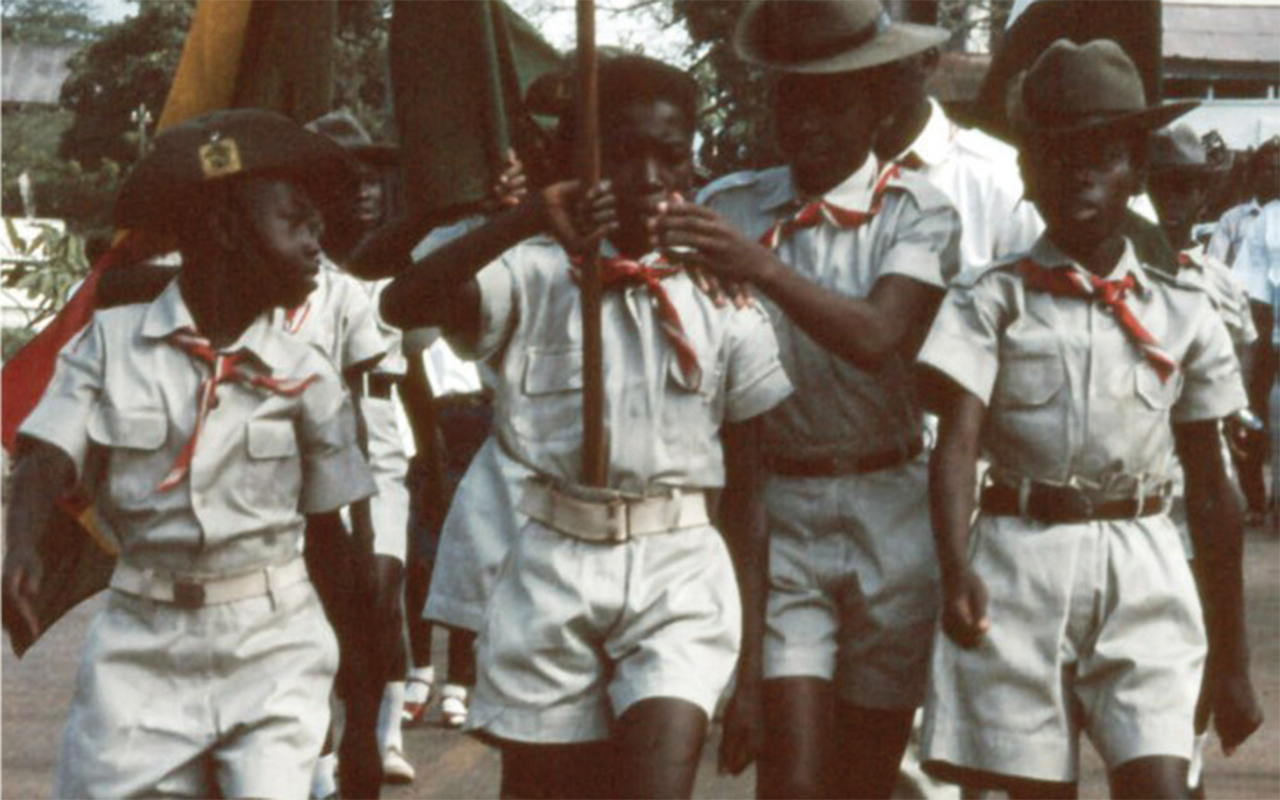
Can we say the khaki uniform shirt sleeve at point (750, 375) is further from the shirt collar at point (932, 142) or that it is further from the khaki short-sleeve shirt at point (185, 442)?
the shirt collar at point (932, 142)

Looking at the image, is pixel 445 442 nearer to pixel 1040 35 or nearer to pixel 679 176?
pixel 1040 35

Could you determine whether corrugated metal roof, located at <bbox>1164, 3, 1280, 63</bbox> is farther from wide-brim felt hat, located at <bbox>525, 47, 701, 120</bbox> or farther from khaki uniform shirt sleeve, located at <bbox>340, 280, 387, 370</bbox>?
wide-brim felt hat, located at <bbox>525, 47, 701, 120</bbox>

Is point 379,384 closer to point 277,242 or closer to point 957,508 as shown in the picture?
point 277,242

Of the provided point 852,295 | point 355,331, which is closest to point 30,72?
point 355,331

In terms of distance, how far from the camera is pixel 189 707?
587 cm

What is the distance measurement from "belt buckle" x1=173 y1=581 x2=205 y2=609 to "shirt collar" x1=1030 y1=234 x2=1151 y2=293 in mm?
1779

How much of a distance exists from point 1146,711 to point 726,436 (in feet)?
3.26

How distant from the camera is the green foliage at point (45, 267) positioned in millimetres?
22188

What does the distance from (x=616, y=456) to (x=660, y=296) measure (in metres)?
0.33

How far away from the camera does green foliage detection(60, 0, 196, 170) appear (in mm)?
48969

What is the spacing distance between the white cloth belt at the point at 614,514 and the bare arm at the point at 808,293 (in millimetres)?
420

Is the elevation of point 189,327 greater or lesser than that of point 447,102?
lesser

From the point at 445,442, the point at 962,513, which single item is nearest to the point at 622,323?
the point at 962,513

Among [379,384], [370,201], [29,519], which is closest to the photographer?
[29,519]
